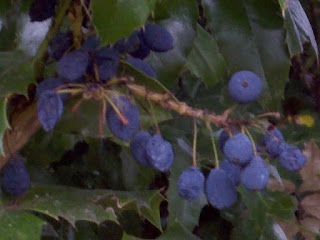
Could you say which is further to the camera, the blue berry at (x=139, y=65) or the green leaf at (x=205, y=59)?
the green leaf at (x=205, y=59)

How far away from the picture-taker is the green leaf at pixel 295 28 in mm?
810

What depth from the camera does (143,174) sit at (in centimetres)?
125

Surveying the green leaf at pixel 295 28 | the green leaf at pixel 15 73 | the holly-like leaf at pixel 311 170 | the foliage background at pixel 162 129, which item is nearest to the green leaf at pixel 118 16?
the foliage background at pixel 162 129

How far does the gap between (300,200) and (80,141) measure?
1.70 ft

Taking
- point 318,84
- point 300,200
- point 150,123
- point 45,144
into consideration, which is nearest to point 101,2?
point 150,123

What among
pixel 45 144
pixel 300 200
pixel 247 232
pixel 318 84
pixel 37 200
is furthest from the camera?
pixel 318 84

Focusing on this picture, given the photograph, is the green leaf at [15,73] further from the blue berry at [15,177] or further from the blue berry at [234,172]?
the blue berry at [234,172]

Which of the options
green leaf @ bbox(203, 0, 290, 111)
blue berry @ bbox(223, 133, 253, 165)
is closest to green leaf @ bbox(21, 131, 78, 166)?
green leaf @ bbox(203, 0, 290, 111)

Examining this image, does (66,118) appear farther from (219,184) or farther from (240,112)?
(240,112)

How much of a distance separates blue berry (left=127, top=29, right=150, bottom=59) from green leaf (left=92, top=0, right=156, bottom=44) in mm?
50

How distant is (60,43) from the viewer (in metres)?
0.70

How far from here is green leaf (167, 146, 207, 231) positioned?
1116 mm

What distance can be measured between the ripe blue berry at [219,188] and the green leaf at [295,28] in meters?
0.20

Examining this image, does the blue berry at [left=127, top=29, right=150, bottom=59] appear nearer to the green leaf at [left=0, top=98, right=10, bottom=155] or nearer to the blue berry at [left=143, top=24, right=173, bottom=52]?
the blue berry at [left=143, top=24, right=173, bottom=52]
